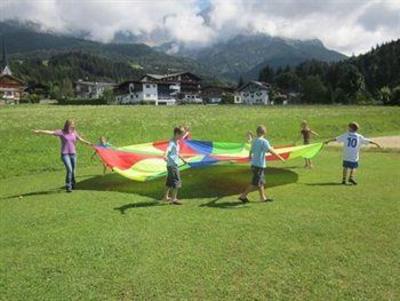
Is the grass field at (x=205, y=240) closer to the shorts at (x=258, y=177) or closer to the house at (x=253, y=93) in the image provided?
the shorts at (x=258, y=177)

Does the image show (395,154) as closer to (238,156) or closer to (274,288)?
(238,156)

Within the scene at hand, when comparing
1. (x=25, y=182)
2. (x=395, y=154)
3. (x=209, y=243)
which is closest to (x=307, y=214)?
(x=209, y=243)

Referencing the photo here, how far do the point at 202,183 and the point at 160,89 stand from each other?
117 metres

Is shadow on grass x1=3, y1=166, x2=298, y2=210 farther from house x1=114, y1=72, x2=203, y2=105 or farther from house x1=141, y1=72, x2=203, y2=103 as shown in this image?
house x1=141, y1=72, x2=203, y2=103

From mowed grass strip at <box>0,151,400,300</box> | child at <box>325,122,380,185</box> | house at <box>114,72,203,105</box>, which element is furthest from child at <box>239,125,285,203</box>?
house at <box>114,72,203,105</box>

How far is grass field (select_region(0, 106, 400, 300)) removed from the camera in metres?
6.60

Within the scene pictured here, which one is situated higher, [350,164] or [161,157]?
[350,164]

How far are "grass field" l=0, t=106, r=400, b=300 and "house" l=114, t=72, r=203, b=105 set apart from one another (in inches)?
4321

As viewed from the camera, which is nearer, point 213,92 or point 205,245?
point 205,245

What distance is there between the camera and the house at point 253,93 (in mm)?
141275

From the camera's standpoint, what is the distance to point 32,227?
9562 millimetres

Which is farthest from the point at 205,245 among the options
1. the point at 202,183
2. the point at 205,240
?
the point at 202,183

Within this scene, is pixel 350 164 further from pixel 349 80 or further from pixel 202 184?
pixel 349 80

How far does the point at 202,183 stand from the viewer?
1363cm
